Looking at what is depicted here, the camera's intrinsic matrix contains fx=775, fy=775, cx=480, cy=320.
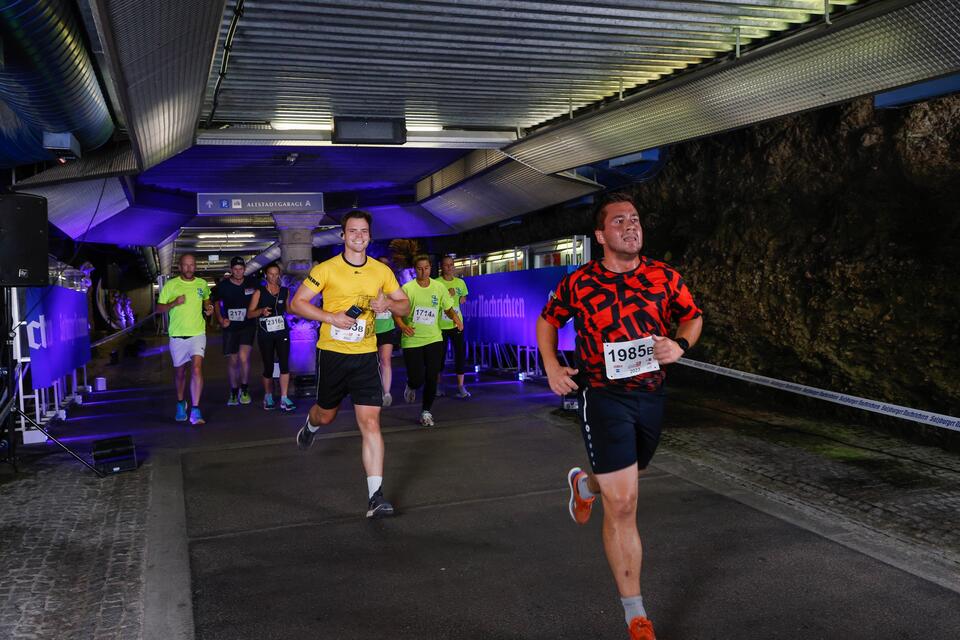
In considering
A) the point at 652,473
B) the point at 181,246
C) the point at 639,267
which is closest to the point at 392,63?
the point at 652,473

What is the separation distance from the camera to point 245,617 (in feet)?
12.1

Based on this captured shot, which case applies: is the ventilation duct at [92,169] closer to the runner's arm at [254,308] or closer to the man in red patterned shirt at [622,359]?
the runner's arm at [254,308]

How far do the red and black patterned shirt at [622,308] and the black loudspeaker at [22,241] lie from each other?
5.37m

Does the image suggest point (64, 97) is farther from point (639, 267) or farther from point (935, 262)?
point (935, 262)

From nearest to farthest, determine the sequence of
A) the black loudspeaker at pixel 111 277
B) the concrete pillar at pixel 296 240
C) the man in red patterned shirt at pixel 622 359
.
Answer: the man in red patterned shirt at pixel 622 359 < the concrete pillar at pixel 296 240 < the black loudspeaker at pixel 111 277

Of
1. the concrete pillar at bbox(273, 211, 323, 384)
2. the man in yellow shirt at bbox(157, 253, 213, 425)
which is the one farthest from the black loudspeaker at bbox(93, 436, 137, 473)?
the concrete pillar at bbox(273, 211, 323, 384)

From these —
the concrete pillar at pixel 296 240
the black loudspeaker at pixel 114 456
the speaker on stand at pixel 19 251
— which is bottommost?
the black loudspeaker at pixel 114 456

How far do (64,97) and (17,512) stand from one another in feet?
11.1

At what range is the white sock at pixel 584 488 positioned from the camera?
4.13 m

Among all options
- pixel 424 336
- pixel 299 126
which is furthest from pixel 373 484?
pixel 299 126

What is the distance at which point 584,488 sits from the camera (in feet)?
13.6

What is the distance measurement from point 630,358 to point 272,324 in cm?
775

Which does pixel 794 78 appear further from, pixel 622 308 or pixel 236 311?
pixel 236 311

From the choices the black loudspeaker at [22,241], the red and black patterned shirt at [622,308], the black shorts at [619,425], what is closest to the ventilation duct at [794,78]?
the red and black patterned shirt at [622,308]
